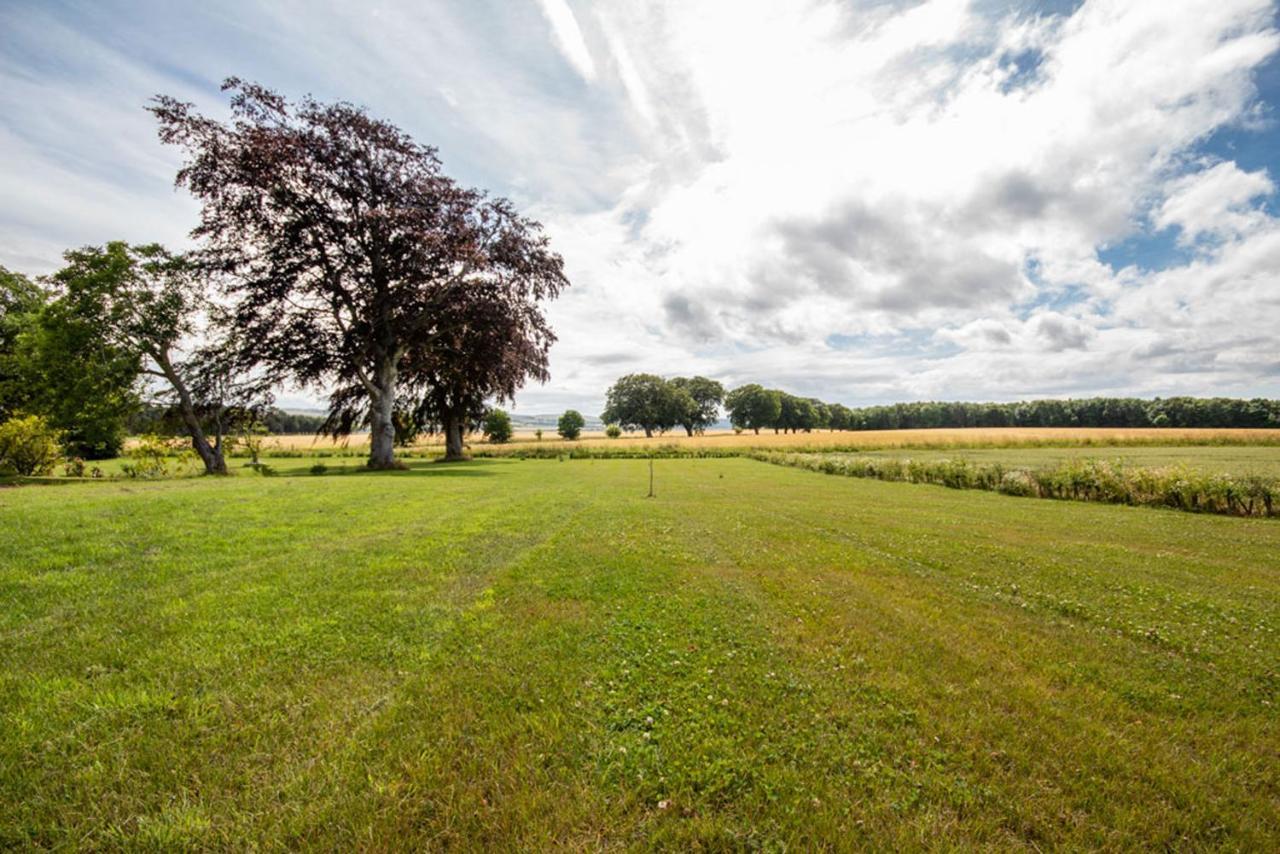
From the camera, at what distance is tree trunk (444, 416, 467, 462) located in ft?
133

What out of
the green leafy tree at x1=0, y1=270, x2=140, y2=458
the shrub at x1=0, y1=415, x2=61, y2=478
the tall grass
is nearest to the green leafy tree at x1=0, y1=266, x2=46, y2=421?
the green leafy tree at x1=0, y1=270, x2=140, y2=458

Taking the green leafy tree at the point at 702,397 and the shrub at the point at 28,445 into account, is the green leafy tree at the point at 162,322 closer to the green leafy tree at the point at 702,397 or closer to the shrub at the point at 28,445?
the shrub at the point at 28,445

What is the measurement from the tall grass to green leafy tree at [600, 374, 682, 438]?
78659 millimetres

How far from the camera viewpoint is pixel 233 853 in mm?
2646

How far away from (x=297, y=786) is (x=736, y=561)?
778 centimetres

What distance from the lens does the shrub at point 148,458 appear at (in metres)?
22.5

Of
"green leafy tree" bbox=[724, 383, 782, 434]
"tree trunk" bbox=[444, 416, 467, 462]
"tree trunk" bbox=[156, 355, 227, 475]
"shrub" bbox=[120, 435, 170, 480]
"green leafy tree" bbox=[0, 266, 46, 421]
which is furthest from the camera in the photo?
"green leafy tree" bbox=[724, 383, 782, 434]

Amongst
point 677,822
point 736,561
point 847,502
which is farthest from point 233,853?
point 847,502

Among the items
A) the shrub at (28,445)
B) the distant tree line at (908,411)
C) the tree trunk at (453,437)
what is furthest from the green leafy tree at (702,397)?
the shrub at (28,445)

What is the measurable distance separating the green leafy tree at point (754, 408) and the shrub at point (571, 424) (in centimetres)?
4422

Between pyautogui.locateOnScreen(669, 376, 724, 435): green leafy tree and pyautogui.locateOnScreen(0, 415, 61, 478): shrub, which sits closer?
pyautogui.locateOnScreen(0, 415, 61, 478): shrub

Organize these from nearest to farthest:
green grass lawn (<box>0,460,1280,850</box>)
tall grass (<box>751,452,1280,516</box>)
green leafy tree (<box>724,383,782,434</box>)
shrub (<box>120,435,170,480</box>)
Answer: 1. green grass lawn (<box>0,460,1280,850</box>)
2. tall grass (<box>751,452,1280,516</box>)
3. shrub (<box>120,435,170,480</box>)
4. green leafy tree (<box>724,383,782,434</box>)

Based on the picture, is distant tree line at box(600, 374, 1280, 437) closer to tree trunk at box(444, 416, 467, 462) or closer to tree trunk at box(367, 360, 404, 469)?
tree trunk at box(444, 416, 467, 462)

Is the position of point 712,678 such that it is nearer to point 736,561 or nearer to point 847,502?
point 736,561
